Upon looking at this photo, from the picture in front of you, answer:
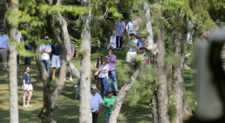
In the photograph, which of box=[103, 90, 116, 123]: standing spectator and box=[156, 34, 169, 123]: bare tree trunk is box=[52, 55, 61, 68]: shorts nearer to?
box=[103, 90, 116, 123]: standing spectator

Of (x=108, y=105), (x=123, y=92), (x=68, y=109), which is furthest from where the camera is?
(x=68, y=109)

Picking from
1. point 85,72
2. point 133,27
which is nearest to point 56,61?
point 133,27

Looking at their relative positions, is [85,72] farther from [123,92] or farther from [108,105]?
[108,105]

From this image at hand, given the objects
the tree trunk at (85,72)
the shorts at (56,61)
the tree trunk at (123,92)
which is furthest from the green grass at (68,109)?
the tree trunk at (85,72)

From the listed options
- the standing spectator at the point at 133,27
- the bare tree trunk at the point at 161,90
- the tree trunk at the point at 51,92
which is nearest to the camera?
the tree trunk at the point at 51,92

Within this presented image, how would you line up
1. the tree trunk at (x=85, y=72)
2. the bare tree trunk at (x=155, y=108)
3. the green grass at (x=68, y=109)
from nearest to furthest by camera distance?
the tree trunk at (x=85, y=72)
the bare tree trunk at (x=155, y=108)
the green grass at (x=68, y=109)

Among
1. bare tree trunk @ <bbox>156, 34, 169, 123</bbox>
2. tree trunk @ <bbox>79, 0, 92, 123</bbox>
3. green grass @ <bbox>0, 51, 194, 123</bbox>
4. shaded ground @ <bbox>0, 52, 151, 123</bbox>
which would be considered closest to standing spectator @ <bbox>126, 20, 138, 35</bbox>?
bare tree trunk @ <bbox>156, 34, 169, 123</bbox>

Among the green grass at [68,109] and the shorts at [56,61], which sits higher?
the shorts at [56,61]

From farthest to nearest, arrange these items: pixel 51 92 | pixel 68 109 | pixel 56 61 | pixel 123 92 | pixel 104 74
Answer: pixel 56 61, pixel 68 109, pixel 104 74, pixel 123 92, pixel 51 92

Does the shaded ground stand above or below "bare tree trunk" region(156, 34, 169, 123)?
below

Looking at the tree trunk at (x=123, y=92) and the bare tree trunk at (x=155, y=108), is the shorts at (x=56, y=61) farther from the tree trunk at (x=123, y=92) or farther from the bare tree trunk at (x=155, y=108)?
the tree trunk at (x=123, y=92)

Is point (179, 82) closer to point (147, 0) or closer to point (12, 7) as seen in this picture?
point (147, 0)

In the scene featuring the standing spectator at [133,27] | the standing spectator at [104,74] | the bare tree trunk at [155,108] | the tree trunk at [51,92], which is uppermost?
the standing spectator at [133,27]

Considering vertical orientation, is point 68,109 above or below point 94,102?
below
